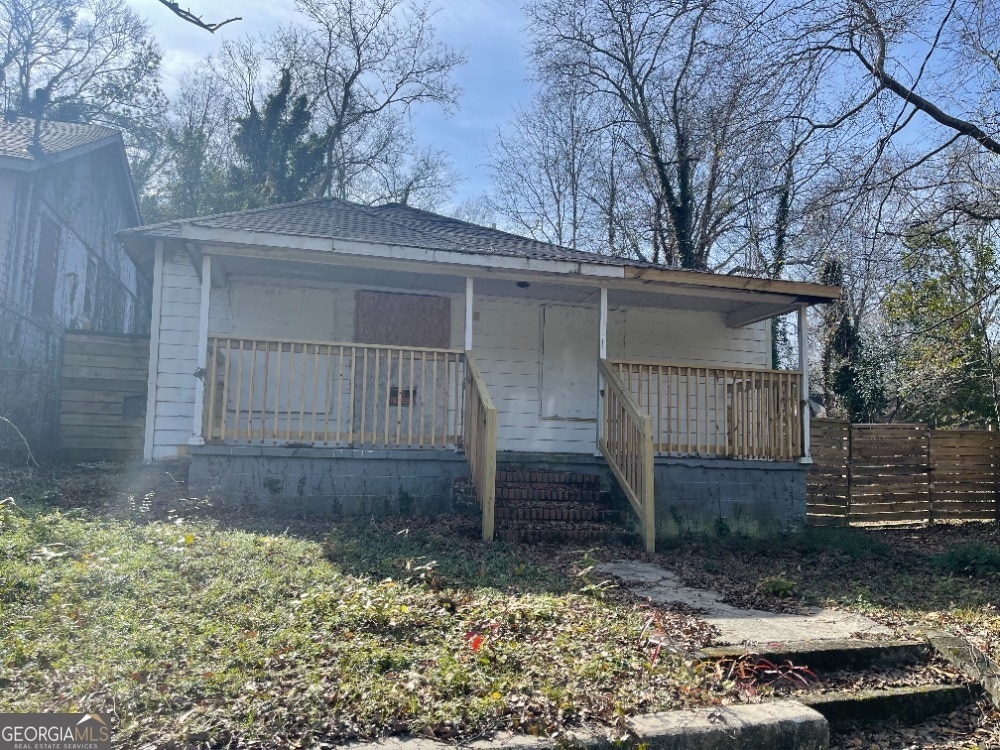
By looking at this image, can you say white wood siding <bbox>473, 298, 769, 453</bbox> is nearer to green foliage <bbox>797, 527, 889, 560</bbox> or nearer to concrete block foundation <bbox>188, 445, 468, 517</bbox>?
concrete block foundation <bbox>188, 445, 468, 517</bbox>

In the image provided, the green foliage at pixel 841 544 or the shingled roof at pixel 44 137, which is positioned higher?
the shingled roof at pixel 44 137

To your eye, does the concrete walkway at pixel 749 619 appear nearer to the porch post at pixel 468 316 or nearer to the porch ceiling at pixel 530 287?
the porch post at pixel 468 316

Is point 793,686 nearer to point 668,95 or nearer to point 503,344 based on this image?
point 503,344

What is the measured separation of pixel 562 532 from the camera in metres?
7.18

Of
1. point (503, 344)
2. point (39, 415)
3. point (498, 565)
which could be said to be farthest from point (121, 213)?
point (498, 565)

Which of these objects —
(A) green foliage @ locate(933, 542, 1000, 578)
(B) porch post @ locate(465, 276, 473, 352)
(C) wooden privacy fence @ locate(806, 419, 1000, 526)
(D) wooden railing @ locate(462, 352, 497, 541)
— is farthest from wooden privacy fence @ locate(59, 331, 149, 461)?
(A) green foliage @ locate(933, 542, 1000, 578)

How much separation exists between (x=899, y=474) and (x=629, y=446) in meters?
5.91

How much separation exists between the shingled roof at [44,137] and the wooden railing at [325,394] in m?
5.38

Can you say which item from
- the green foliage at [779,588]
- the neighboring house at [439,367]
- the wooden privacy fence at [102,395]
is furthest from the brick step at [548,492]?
the wooden privacy fence at [102,395]

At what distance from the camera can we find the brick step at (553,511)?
744cm

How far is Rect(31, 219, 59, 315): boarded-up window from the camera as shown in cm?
1183

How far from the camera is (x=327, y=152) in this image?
2481 centimetres

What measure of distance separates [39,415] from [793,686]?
10968 millimetres

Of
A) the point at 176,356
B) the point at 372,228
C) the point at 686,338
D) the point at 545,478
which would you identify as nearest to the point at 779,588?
the point at 545,478
